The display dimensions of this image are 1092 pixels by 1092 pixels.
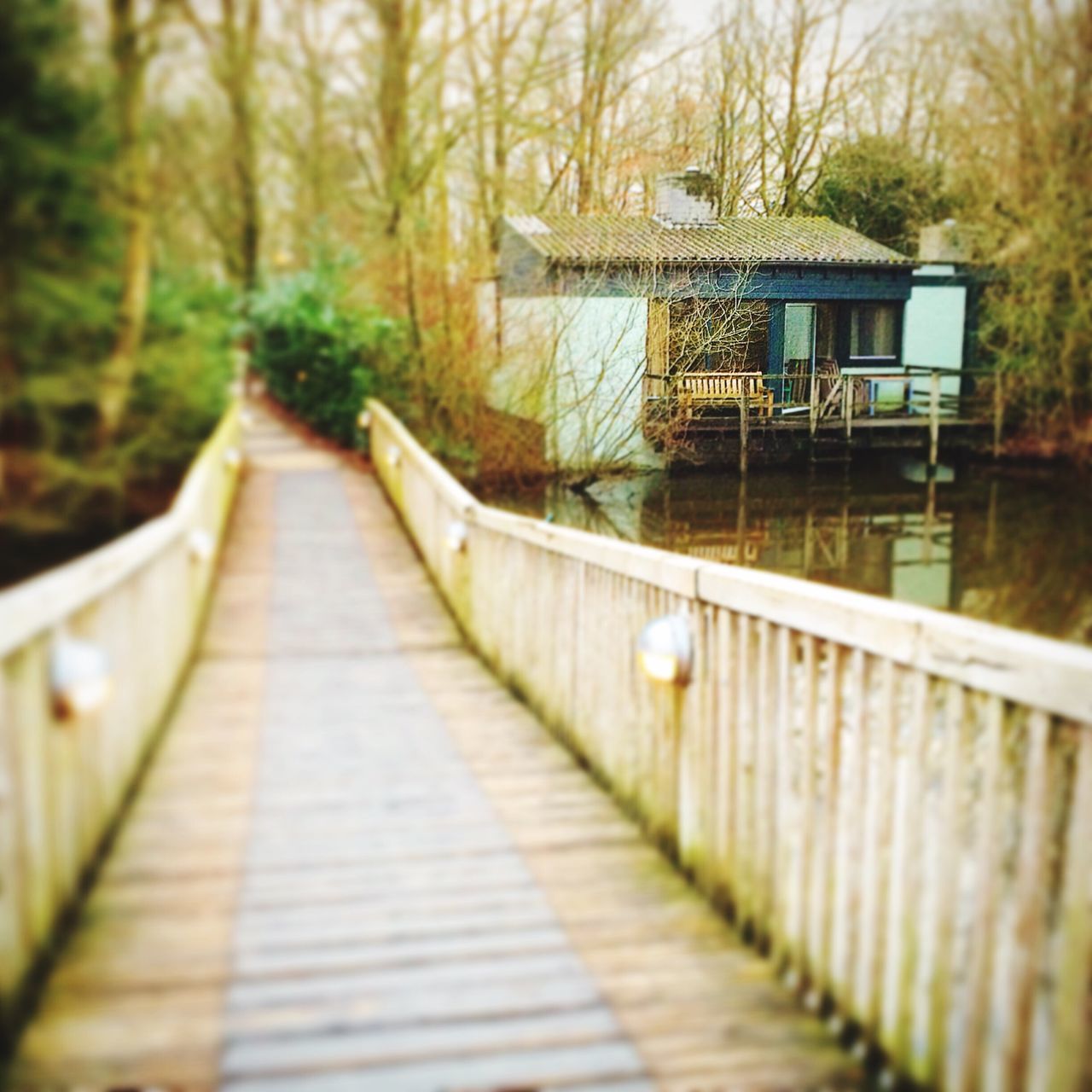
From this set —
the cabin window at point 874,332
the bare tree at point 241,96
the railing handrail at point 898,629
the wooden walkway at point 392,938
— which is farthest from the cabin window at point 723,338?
the wooden walkway at point 392,938

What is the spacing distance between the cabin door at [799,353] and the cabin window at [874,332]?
11cm

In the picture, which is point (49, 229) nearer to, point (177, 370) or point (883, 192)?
point (177, 370)

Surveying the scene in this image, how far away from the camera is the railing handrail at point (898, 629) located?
4.68ft

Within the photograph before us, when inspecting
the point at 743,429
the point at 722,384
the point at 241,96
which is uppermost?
the point at 241,96

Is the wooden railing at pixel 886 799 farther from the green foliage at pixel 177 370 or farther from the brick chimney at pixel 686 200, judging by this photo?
the green foliage at pixel 177 370

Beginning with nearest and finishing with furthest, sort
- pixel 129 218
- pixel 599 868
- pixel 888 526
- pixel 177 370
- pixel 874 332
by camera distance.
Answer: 1. pixel 129 218
2. pixel 177 370
3. pixel 874 332
4. pixel 888 526
5. pixel 599 868

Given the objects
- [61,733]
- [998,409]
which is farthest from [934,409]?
[61,733]

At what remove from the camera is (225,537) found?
8.07 meters

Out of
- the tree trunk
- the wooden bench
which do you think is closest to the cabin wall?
the wooden bench

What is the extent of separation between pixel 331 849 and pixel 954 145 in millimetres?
2580

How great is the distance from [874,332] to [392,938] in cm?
187

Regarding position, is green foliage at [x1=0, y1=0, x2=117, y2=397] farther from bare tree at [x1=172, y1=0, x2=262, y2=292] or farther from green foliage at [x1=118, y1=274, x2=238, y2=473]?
bare tree at [x1=172, y1=0, x2=262, y2=292]

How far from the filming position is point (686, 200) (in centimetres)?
244

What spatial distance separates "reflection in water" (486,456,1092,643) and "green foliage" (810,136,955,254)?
0.57 m
